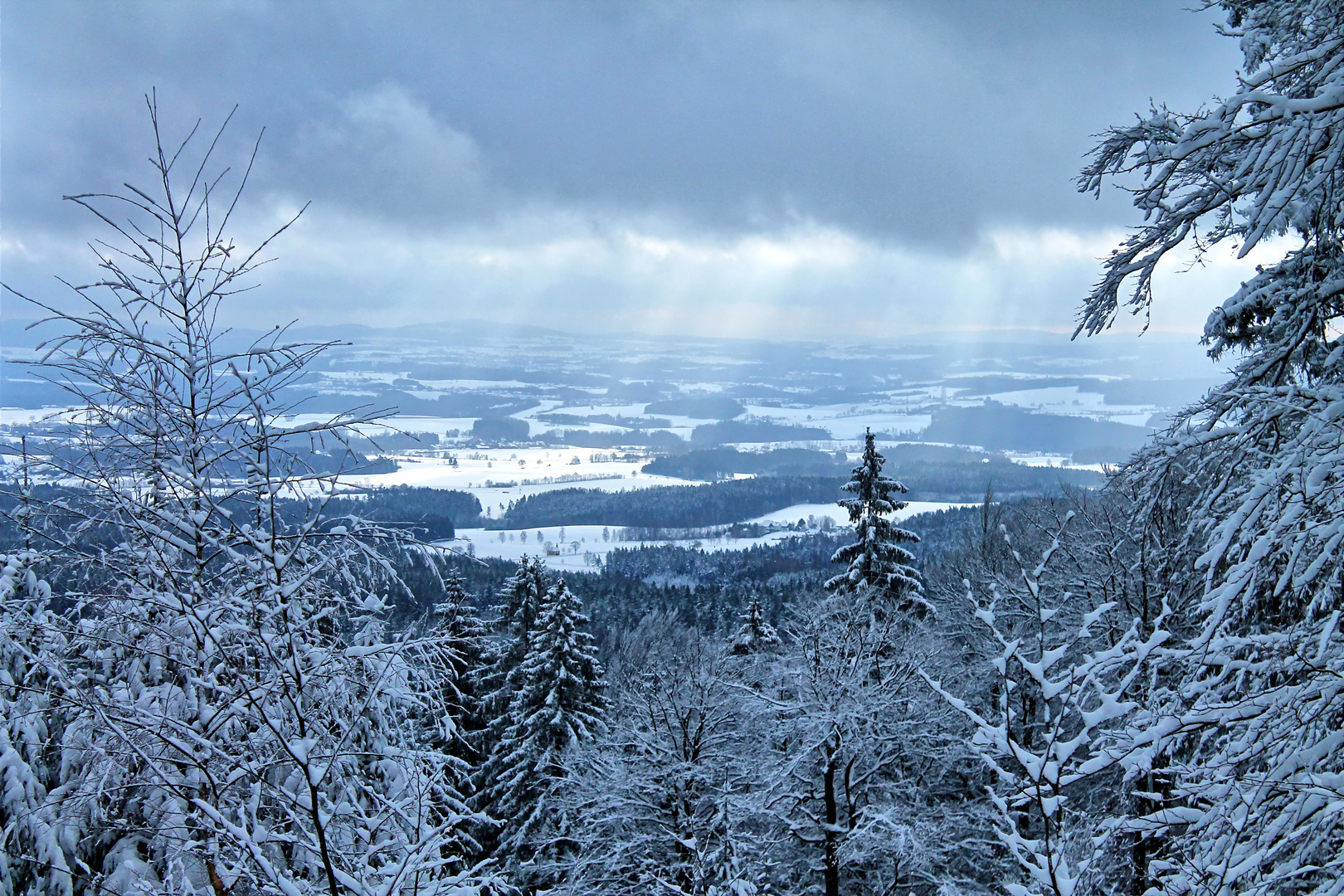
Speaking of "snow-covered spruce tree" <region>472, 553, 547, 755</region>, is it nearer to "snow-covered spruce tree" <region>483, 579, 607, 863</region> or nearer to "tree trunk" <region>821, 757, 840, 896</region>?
"snow-covered spruce tree" <region>483, 579, 607, 863</region>

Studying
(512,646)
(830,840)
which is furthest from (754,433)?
(830,840)

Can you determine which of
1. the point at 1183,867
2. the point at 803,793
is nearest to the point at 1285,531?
the point at 1183,867

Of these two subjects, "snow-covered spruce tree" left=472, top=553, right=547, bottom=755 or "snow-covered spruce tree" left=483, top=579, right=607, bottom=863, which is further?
"snow-covered spruce tree" left=472, top=553, right=547, bottom=755

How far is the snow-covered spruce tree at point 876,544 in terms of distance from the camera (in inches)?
699

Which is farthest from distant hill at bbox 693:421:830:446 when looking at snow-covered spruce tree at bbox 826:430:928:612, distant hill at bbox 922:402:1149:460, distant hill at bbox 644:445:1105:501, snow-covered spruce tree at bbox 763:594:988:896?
snow-covered spruce tree at bbox 763:594:988:896

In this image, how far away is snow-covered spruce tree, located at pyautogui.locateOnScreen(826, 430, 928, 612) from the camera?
17766 millimetres

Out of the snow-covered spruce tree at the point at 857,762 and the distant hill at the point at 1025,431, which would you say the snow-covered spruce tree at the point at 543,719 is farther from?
the distant hill at the point at 1025,431

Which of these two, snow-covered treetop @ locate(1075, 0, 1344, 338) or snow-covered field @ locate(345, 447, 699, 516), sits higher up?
snow-covered treetop @ locate(1075, 0, 1344, 338)

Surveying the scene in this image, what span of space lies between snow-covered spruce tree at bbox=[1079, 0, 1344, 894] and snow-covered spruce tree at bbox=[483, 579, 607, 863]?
15255 mm

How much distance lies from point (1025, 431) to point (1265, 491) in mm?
172213

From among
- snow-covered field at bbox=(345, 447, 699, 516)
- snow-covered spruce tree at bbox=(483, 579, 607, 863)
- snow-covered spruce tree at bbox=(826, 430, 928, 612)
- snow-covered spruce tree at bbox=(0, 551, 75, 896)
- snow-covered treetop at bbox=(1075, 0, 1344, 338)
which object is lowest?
snow-covered field at bbox=(345, 447, 699, 516)

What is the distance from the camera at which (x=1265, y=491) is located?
321 cm

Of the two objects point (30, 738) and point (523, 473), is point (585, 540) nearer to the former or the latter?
point (523, 473)

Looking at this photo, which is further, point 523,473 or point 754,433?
point 754,433
